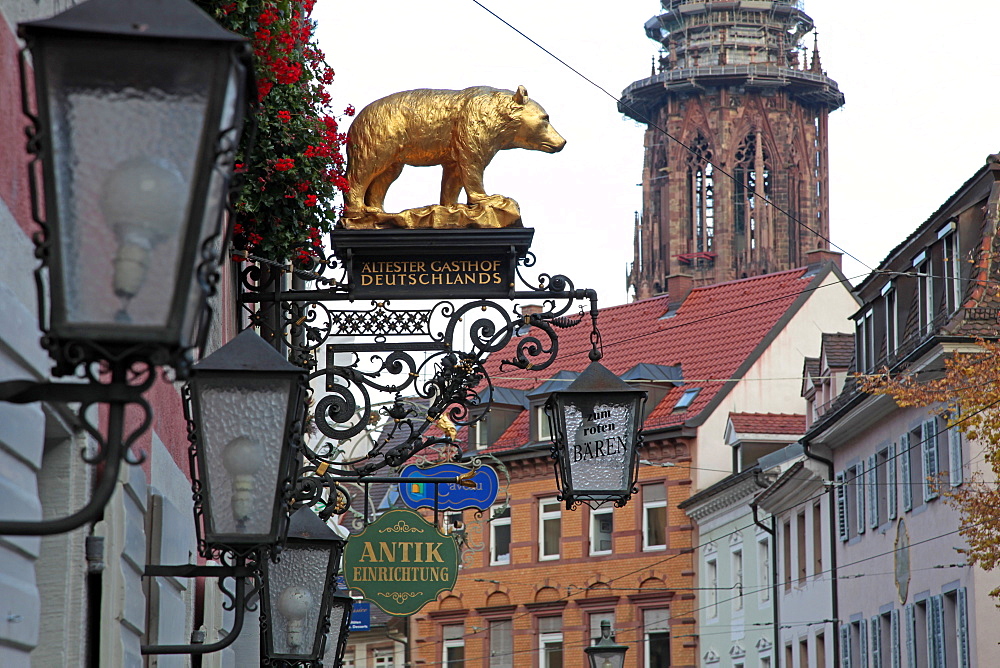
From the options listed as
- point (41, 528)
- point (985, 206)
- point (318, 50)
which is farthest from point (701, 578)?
point (41, 528)

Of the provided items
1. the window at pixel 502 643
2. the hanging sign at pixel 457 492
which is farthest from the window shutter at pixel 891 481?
the window at pixel 502 643

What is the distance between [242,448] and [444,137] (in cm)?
380

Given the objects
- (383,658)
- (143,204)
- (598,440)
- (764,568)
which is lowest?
(383,658)

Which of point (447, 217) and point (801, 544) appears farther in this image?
point (801, 544)

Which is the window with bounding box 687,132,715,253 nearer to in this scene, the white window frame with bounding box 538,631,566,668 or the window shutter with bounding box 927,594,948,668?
the white window frame with bounding box 538,631,566,668

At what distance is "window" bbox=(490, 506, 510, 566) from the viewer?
161ft

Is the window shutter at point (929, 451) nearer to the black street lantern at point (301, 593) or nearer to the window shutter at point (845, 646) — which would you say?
the window shutter at point (845, 646)

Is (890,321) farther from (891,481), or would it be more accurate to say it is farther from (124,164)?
(124,164)

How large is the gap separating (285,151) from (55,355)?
6.91m

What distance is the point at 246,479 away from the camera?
18.3 feet

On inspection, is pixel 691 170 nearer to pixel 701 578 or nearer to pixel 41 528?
pixel 701 578

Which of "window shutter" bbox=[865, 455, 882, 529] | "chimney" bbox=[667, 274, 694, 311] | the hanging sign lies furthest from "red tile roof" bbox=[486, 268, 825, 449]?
the hanging sign

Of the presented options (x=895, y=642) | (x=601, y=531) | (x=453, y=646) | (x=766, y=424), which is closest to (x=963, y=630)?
(x=895, y=642)

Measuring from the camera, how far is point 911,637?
96.8 feet
